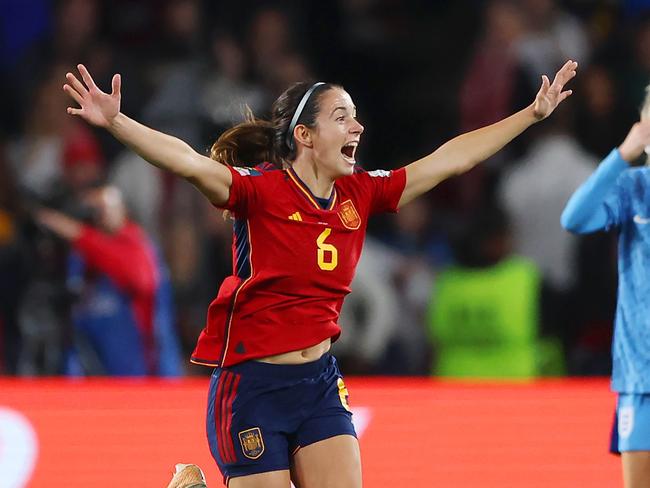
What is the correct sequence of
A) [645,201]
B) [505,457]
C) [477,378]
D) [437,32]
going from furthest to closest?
[437,32] → [477,378] → [505,457] → [645,201]

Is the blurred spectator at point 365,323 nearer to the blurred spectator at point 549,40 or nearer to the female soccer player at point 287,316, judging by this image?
the blurred spectator at point 549,40

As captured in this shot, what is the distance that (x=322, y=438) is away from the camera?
4.18 meters

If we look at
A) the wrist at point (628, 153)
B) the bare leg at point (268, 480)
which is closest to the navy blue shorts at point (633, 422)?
the wrist at point (628, 153)

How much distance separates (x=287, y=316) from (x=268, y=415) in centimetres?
30

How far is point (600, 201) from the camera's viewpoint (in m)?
4.46

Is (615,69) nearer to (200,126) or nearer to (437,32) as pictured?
(437,32)

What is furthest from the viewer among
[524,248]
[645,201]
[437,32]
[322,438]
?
[437,32]

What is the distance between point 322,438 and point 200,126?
5261 mm

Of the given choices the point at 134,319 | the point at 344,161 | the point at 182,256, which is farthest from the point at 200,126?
the point at 344,161

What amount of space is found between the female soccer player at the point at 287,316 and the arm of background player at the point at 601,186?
728 mm

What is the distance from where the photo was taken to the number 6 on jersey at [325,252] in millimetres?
4199

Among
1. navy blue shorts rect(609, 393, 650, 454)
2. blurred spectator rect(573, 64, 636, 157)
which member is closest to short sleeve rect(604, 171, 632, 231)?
navy blue shorts rect(609, 393, 650, 454)

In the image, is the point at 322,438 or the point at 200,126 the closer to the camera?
the point at 322,438

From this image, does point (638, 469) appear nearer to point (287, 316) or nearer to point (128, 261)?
point (287, 316)
